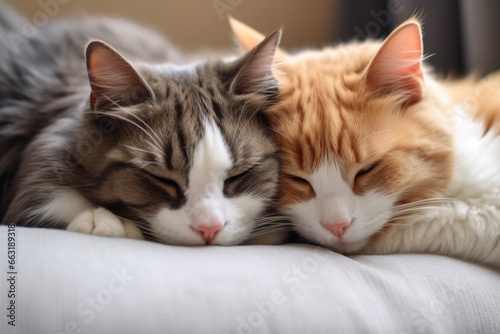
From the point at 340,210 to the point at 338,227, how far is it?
4 centimetres

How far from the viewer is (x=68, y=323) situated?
2.92 ft

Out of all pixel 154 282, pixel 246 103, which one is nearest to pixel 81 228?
pixel 154 282

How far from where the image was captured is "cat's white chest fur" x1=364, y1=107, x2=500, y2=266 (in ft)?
4.05

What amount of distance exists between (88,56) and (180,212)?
1.37 feet

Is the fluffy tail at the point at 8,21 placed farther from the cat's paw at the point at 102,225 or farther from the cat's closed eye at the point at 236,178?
the cat's closed eye at the point at 236,178

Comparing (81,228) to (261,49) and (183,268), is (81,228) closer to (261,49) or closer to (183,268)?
(183,268)

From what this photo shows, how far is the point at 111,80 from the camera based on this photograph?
123 centimetres

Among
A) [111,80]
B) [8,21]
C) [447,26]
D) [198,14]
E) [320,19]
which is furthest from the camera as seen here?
[320,19]

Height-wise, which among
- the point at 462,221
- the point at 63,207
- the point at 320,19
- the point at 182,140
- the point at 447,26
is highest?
the point at 447,26

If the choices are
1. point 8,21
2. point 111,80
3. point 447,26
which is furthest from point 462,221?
point 8,21

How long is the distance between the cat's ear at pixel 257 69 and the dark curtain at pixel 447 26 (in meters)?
0.82

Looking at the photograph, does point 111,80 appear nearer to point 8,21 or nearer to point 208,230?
point 208,230

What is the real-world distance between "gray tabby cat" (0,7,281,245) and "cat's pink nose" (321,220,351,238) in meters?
0.16

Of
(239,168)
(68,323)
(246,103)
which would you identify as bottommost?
(68,323)
